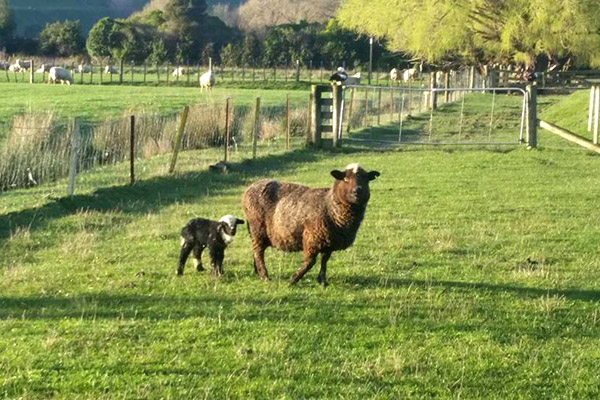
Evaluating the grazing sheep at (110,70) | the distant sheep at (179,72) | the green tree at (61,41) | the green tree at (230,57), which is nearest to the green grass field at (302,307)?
the distant sheep at (179,72)

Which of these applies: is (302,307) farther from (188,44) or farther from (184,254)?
(188,44)

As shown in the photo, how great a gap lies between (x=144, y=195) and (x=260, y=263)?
671cm

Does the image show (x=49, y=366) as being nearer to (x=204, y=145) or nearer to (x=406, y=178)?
(x=406, y=178)

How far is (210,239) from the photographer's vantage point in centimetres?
979

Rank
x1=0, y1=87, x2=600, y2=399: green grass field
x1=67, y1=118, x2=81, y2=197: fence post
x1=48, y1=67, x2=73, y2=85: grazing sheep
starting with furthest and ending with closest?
x1=48, y1=67, x2=73, y2=85: grazing sheep, x1=67, y1=118, x2=81, y2=197: fence post, x1=0, y1=87, x2=600, y2=399: green grass field

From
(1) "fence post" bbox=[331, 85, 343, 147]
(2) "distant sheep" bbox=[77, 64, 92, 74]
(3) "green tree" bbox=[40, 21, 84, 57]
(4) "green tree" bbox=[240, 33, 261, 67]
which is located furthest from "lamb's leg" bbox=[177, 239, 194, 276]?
(3) "green tree" bbox=[40, 21, 84, 57]

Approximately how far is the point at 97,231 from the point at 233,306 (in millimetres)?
4581

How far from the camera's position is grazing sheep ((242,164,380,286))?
30.3 ft

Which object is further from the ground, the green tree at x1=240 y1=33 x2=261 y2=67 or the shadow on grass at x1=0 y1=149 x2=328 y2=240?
the green tree at x1=240 y1=33 x2=261 y2=67

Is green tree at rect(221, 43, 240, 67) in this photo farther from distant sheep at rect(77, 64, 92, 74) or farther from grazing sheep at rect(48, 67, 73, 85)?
grazing sheep at rect(48, 67, 73, 85)

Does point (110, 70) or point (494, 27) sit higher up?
point (494, 27)

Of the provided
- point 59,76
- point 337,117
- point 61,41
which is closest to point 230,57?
point 61,41

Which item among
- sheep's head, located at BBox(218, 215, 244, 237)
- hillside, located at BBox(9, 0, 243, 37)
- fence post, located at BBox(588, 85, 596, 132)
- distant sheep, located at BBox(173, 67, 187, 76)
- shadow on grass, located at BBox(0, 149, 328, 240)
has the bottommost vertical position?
shadow on grass, located at BBox(0, 149, 328, 240)

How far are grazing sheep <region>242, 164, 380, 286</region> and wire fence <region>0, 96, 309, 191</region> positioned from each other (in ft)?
19.2
